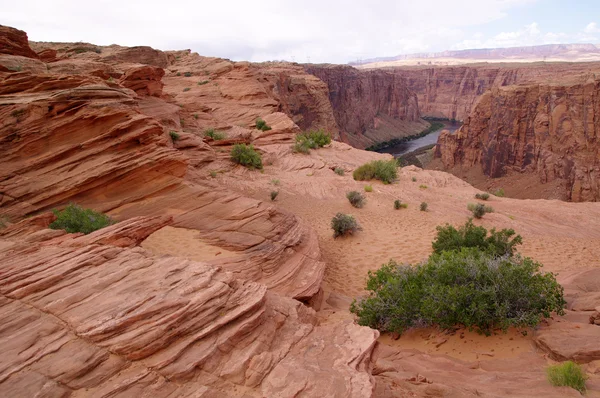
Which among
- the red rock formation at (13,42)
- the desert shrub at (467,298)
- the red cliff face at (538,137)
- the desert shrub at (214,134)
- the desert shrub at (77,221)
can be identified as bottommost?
the red cliff face at (538,137)

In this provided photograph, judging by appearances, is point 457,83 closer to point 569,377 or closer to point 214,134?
point 214,134

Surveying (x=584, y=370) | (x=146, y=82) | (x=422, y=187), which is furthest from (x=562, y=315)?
(x=146, y=82)

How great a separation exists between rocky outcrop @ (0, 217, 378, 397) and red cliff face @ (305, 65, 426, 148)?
53.3 meters

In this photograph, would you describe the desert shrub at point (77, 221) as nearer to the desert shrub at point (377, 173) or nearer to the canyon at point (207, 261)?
the canyon at point (207, 261)

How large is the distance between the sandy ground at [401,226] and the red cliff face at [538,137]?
2022cm

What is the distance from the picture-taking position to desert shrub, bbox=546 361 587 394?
384 cm

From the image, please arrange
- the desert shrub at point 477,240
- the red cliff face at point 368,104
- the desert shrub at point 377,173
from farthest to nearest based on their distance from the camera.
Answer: the red cliff face at point 368,104
the desert shrub at point 377,173
the desert shrub at point 477,240

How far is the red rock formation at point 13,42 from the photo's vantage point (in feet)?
38.0

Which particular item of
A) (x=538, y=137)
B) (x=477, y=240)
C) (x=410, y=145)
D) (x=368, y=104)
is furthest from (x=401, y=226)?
(x=368, y=104)

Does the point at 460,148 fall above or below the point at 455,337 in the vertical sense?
below

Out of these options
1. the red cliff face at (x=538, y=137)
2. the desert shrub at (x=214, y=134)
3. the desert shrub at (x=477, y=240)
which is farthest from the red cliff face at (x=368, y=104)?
the desert shrub at (x=477, y=240)

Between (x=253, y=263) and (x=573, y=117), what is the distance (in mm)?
39228

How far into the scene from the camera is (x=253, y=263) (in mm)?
7480

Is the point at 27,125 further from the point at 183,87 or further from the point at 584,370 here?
the point at 183,87
